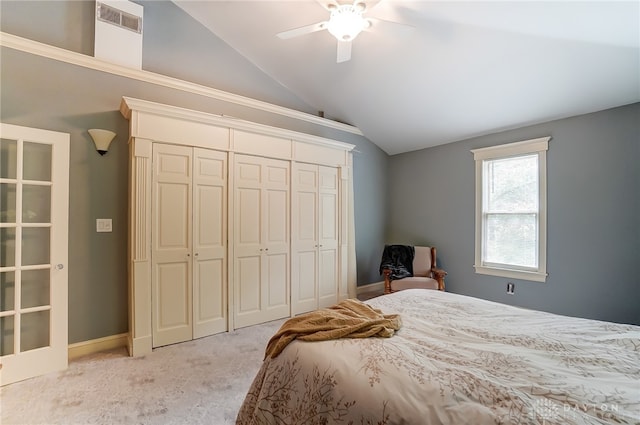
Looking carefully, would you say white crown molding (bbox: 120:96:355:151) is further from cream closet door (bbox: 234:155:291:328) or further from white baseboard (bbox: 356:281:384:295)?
white baseboard (bbox: 356:281:384:295)

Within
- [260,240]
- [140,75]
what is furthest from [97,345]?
[140,75]

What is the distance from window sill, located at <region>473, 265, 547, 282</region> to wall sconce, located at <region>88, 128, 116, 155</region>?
452 cm

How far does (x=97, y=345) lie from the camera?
274 cm

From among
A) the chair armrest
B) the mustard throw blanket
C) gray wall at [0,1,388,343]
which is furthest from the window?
gray wall at [0,1,388,343]

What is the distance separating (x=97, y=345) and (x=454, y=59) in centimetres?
440

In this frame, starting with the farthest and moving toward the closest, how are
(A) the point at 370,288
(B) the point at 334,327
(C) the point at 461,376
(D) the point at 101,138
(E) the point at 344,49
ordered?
(A) the point at 370,288 → (D) the point at 101,138 → (E) the point at 344,49 → (B) the point at 334,327 → (C) the point at 461,376

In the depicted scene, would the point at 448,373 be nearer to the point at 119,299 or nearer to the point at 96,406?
the point at 96,406

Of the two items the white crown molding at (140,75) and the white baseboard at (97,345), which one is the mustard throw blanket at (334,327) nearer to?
the white baseboard at (97,345)

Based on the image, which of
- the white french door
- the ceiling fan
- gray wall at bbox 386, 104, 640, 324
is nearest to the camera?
the ceiling fan

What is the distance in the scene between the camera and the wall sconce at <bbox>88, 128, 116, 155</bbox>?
267 centimetres

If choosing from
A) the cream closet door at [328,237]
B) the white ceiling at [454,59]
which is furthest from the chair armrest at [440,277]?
the white ceiling at [454,59]

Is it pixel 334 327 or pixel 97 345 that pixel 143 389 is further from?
pixel 334 327

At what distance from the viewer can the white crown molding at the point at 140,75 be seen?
2.45m

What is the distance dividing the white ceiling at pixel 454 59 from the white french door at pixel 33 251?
2193 mm
